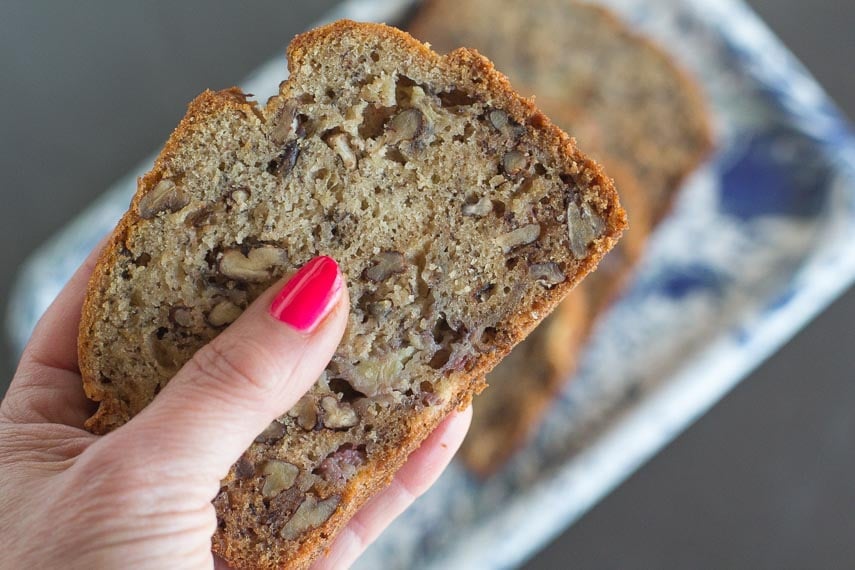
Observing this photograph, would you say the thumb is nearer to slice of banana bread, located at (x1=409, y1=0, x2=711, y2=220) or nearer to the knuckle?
the knuckle

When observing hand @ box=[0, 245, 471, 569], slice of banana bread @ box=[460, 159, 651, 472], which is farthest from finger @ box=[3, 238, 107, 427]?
slice of banana bread @ box=[460, 159, 651, 472]

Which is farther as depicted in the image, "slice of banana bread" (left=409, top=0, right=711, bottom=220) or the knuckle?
"slice of banana bread" (left=409, top=0, right=711, bottom=220)

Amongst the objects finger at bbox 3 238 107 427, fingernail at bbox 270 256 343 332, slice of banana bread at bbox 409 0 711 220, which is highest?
slice of banana bread at bbox 409 0 711 220

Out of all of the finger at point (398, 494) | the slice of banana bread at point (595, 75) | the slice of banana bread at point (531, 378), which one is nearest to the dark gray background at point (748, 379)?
the slice of banana bread at point (531, 378)

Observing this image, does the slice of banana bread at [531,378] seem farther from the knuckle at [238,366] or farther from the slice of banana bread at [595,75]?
the knuckle at [238,366]

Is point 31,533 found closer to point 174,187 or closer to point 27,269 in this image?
point 174,187

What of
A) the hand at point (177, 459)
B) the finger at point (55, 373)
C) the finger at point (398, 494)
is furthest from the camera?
the finger at point (398, 494)

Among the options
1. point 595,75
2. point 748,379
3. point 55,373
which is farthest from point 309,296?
point 748,379
